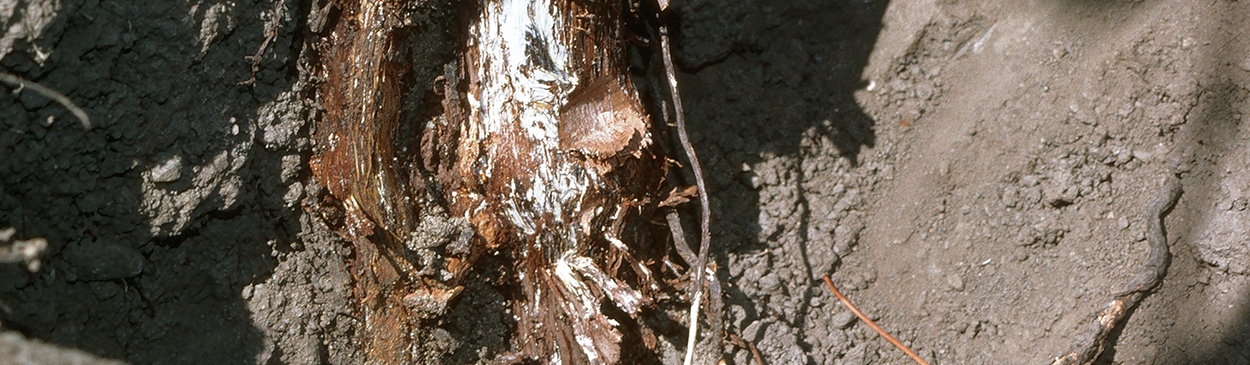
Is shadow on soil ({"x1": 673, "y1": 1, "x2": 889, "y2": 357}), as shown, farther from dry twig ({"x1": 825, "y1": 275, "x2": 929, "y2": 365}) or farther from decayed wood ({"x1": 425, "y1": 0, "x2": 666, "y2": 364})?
decayed wood ({"x1": 425, "y1": 0, "x2": 666, "y2": 364})

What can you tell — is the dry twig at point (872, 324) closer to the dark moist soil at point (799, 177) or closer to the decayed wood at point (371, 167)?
the dark moist soil at point (799, 177)

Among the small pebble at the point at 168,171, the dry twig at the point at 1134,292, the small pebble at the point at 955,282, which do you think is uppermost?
the small pebble at the point at 168,171

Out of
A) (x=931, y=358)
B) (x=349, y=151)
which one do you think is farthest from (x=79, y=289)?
(x=931, y=358)

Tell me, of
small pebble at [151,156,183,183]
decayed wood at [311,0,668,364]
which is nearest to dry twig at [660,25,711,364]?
decayed wood at [311,0,668,364]

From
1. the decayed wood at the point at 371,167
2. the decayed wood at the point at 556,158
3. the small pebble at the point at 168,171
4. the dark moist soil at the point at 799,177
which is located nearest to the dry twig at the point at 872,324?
the dark moist soil at the point at 799,177

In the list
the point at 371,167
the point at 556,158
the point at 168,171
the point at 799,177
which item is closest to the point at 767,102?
the point at 799,177

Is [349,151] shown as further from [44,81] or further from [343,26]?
[44,81]

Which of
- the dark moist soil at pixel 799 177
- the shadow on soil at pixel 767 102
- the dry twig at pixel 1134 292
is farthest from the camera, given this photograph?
the shadow on soil at pixel 767 102
